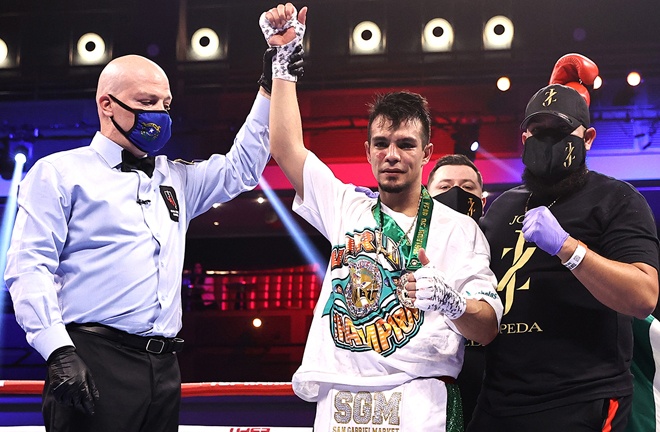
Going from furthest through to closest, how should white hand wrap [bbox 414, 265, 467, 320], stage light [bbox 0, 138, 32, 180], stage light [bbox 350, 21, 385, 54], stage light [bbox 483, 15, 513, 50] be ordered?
1. stage light [bbox 350, 21, 385, 54]
2. stage light [bbox 0, 138, 32, 180]
3. stage light [bbox 483, 15, 513, 50]
4. white hand wrap [bbox 414, 265, 467, 320]

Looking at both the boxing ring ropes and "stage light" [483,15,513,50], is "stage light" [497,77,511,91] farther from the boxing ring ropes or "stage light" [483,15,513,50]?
the boxing ring ropes

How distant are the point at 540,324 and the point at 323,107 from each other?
8.00 meters

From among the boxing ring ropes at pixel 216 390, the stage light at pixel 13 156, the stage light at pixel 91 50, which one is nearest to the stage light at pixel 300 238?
the stage light at pixel 91 50

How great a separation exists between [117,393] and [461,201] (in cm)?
131

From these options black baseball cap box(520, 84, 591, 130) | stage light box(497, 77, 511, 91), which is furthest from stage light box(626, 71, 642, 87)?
black baseball cap box(520, 84, 591, 130)

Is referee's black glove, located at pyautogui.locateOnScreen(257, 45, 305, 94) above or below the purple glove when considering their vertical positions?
above

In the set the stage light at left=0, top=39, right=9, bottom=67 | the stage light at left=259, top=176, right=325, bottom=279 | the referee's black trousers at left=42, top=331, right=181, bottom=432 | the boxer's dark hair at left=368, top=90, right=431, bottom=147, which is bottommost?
the stage light at left=259, top=176, right=325, bottom=279

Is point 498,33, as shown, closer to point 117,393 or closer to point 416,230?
point 416,230

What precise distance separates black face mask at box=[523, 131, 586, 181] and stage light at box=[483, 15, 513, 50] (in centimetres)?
761

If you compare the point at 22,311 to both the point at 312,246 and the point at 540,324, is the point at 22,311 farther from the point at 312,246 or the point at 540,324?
the point at 312,246

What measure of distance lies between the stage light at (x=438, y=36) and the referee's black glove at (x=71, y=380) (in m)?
8.24

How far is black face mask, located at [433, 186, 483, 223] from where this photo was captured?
2.55 metres

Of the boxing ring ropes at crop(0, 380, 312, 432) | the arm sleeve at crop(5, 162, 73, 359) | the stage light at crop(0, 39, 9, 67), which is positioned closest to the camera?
the arm sleeve at crop(5, 162, 73, 359)

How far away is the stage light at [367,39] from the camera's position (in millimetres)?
9633
